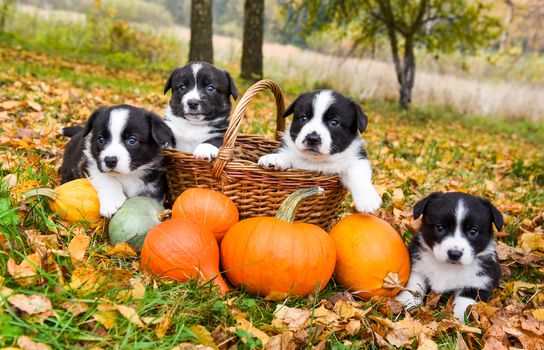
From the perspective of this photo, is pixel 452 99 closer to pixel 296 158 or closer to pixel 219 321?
pixel 296 158

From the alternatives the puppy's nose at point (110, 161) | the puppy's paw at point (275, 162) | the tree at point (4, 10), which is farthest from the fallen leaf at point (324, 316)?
the tree at point (4, 10)

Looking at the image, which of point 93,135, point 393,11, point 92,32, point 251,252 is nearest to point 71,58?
point 92,32

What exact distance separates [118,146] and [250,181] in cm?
91

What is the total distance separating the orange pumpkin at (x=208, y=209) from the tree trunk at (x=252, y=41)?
10.3m

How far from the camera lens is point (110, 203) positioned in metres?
3.23

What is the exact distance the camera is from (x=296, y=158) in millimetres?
3504

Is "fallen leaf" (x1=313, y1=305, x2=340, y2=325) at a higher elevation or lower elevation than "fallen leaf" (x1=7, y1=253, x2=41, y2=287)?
lower

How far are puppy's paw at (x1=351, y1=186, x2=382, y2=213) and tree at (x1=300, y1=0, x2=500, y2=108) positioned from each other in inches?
467

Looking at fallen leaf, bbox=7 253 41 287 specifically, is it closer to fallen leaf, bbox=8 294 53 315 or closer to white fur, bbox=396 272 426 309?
fallen leaf, bbox=8 294 53 315

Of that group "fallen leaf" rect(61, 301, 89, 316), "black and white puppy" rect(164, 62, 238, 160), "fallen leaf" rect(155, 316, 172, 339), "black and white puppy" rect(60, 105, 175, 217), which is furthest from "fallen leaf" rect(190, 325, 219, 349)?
"black and white puppy" rect(164, 62, 238, 160)

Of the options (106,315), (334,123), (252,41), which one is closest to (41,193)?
(106,315)

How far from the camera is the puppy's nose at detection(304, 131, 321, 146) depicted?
10.5ft

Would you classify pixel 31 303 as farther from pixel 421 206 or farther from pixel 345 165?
pixel 421 206

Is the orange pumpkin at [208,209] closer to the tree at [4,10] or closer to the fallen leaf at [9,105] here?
the fallen leaf at [9,105]
